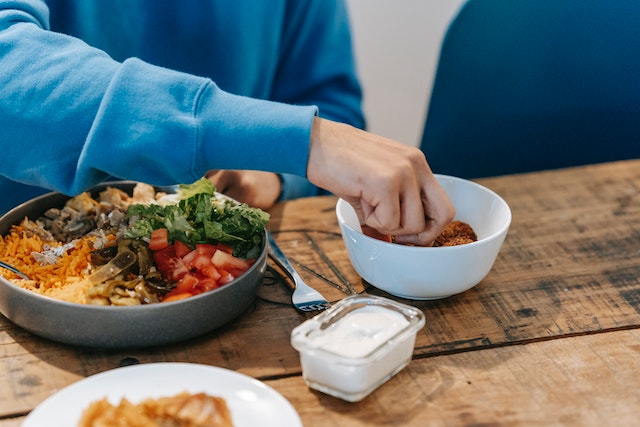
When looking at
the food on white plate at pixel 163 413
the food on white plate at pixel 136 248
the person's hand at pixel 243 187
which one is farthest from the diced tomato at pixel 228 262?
the person's hand at pixel 243 187

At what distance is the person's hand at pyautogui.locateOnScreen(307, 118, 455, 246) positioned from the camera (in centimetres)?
105

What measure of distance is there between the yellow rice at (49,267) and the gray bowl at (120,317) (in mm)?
33

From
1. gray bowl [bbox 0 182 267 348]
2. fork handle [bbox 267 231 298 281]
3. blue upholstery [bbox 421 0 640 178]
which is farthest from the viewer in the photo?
blue upholstery [bbox 421 0 640 178]

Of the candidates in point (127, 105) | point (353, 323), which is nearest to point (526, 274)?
point (353, 323)

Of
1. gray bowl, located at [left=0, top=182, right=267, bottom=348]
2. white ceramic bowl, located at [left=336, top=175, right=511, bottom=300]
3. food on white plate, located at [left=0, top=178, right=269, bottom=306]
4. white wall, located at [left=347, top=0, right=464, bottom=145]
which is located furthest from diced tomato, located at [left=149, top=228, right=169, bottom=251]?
white wall, located at [left=347, top=0, right=464, bottom=145]

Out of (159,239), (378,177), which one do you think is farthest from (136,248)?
(378,177)

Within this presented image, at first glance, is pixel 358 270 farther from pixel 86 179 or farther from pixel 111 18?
pixel 111 18

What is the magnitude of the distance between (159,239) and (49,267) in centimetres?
15

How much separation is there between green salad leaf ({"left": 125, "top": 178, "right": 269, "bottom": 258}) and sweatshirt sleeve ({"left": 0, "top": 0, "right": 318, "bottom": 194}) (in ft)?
0.25

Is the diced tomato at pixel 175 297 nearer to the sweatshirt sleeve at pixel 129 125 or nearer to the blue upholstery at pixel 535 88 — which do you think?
the sweatshirt sleeve at pixel 129 125

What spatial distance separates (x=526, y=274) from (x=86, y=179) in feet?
2.25

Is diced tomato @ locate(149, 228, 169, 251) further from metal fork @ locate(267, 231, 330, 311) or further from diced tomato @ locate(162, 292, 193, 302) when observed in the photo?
metal fork @ locate(267, 231, 330, 311)

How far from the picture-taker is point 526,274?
4.12ft

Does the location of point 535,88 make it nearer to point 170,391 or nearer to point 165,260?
point 165,260
